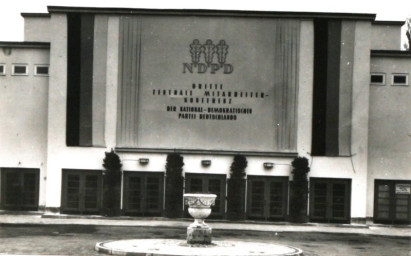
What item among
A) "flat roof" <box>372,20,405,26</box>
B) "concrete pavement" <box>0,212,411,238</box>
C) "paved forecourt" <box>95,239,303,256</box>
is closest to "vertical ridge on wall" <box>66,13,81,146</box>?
"concrete pavement" <box>0,212,411,238</box>

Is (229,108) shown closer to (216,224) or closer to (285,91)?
(285,91)

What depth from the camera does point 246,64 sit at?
31.5m

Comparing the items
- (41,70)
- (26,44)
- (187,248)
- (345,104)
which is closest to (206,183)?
(345,104)

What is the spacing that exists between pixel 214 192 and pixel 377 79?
8.99 m

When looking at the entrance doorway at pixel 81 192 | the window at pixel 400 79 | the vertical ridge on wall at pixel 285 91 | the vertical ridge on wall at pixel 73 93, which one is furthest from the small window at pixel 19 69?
the window at pixel 400 79

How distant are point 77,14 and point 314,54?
10799 millimetres

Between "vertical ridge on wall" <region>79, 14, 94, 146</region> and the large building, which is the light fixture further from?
"vertical ridge on wall" <region>79, 14, 94, 146</region>

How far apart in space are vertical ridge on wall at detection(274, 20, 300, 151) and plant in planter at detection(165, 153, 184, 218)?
4.50 metres

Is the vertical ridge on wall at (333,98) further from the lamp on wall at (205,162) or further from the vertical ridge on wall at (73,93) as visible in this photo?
the vertical ridge on wall at (73,93)

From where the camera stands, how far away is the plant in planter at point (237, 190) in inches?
1220

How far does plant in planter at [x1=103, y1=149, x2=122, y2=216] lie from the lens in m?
31.1

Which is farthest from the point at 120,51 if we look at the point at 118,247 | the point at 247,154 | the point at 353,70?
the point at 118,247

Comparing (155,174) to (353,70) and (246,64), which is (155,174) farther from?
(353,70)

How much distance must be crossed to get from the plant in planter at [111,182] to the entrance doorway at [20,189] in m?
3.52
